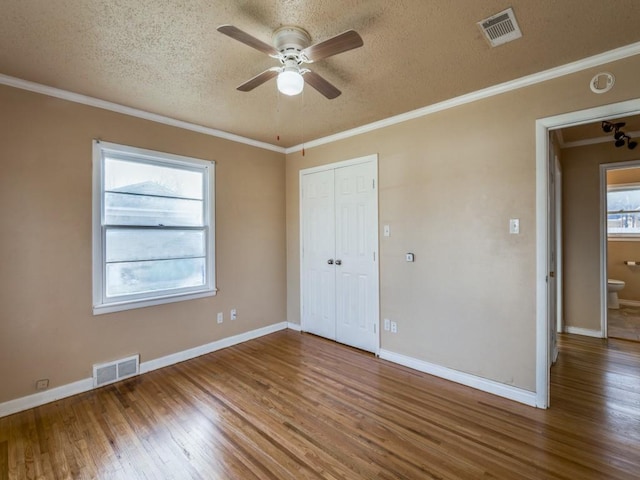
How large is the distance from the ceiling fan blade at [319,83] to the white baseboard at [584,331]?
4.54 metres

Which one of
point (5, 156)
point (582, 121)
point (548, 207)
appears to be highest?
point (582, 121)

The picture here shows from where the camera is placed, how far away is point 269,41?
6.51ft

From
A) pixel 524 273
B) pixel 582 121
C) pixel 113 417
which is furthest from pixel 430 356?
pixel 113 417

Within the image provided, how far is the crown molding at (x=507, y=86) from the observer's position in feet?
6.82

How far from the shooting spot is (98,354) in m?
2.81

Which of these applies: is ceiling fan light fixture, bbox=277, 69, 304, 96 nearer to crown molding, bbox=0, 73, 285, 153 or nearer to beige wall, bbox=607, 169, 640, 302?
crown molding, bbox=0, 73, 285, 153

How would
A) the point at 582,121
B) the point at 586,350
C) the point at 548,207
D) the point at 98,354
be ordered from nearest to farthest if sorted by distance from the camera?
the point at 582,121 → the point at 548,207 → the point at 98,354 → the point at 586,350

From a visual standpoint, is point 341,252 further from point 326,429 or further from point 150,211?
point 150,211

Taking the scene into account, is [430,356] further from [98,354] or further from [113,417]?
[98,354]

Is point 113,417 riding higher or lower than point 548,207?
lower

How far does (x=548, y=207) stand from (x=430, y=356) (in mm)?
1718

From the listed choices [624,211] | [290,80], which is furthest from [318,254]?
[624,211]

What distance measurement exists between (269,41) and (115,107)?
1874mm

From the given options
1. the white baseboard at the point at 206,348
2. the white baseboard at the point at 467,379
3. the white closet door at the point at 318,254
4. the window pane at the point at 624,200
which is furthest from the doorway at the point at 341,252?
the window pane at the point at 624,200
